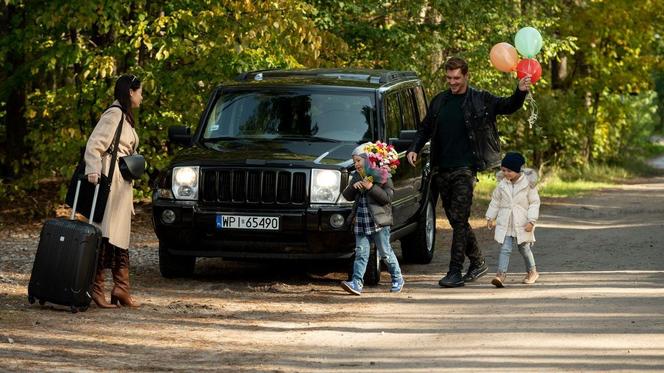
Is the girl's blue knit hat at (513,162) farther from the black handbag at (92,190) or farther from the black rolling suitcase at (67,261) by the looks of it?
the black rolling suitcase at (67,261)

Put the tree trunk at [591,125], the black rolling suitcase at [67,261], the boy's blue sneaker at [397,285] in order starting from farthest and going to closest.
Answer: the tree trunk at [591,125]
the boy's blue sneaker at [397,285]
the black rolling suitcase at [67,261]

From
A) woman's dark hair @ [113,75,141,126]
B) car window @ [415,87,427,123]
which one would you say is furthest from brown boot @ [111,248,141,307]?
car window @ [415,87,427,123]

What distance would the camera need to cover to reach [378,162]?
1269 centimetres

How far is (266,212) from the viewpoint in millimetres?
13031

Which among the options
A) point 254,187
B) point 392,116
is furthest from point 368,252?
point 392,116

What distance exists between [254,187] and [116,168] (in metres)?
1.91

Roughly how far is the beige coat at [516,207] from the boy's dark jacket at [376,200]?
1087 mm

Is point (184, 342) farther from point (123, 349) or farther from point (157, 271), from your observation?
point (157, 271)

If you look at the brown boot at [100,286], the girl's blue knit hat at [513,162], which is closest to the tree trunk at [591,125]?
the girl's blue knit hat at [513,162]

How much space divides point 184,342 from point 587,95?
30.8 metres

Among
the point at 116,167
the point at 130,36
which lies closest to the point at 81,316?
the point at 116,167

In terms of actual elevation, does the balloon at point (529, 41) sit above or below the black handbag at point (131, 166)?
above

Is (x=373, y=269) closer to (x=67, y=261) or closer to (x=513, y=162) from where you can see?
(x=513, y=162)

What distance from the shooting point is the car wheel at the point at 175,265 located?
1366 centimetres
